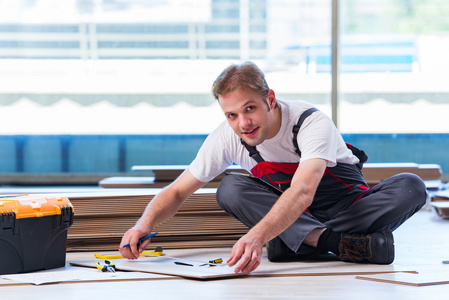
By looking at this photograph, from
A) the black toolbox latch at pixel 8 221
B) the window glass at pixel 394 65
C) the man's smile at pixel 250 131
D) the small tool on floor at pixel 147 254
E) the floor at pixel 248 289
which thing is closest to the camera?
the floor at pixel 248 289

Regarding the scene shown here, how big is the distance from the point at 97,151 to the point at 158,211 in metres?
3.29

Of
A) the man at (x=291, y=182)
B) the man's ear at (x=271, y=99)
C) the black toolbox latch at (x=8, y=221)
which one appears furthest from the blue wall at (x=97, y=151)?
the black toolbox latch at (x=8, y=221)

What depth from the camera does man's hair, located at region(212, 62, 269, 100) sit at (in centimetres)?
227

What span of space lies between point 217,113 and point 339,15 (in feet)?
4.52

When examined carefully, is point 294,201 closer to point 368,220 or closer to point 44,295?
point 368,220

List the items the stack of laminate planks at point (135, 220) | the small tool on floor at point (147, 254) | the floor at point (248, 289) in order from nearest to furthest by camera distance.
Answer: the floor at point (248, 289)
the small tool on floor at point (147, 254)
the stack of laminate planks at point (135, 220)

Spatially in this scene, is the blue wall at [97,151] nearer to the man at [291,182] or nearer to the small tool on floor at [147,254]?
the small tool on floor at [147,254]

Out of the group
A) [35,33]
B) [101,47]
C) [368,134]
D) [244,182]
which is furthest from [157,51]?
[244,182]

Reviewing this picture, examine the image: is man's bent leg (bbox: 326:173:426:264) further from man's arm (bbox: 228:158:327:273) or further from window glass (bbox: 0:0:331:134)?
window glass (bbox: 0:0:331:134)

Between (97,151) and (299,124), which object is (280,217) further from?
(97,151)

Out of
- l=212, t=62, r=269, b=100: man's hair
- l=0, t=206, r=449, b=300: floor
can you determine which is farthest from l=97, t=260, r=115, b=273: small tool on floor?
l=212, t=62, r=269, b=100: man's hair

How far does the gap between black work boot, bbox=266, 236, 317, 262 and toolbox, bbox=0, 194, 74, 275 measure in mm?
796

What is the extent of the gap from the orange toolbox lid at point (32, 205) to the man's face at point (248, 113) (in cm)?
73

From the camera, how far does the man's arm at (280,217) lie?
1.92m
